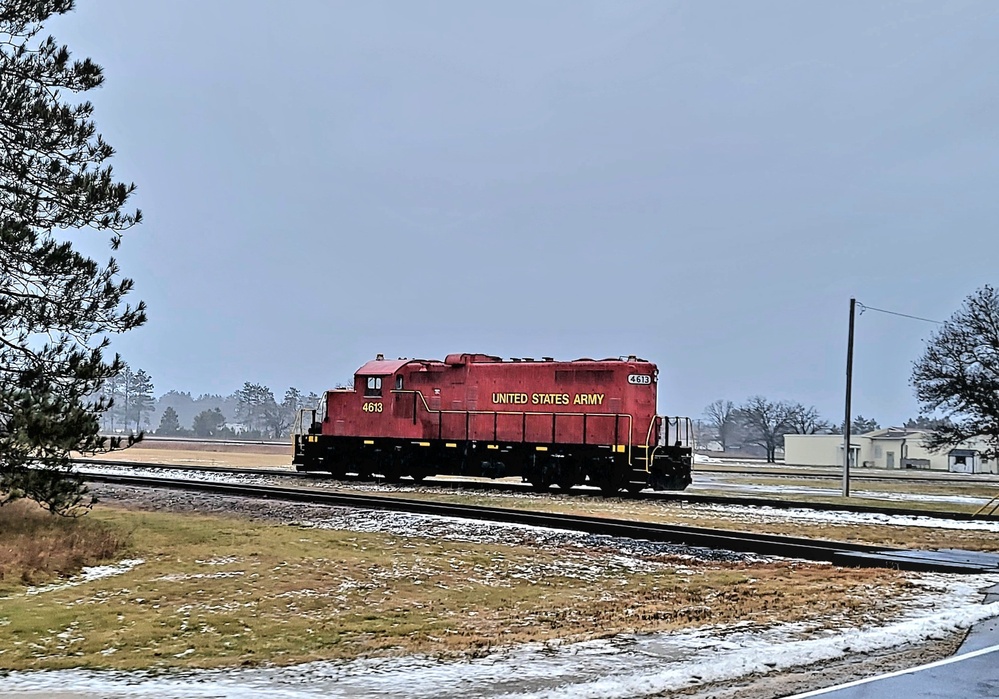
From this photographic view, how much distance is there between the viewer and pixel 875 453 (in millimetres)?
93438

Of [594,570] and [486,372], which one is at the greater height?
[486,372]

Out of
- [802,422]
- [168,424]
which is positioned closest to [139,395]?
[168,424]

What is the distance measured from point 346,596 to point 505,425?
20.0 m

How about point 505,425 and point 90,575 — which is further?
point 505,425

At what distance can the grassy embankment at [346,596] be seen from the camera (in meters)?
9.80

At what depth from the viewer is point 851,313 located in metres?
34.8

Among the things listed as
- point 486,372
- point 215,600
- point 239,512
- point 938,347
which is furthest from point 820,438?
point 215,600

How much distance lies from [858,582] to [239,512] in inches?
541

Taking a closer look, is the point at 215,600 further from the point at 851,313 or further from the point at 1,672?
the point at 851,313

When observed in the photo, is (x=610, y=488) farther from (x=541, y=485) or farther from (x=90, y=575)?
(x=90, y=575)

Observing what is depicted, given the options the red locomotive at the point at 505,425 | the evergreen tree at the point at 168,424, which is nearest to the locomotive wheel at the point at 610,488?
the red locomotive at the point at 505,425

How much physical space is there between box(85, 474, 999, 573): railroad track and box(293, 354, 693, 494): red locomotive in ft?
26.4

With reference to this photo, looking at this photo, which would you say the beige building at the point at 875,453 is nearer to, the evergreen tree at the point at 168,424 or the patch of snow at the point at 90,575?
the patch of snow at the point at 90,575

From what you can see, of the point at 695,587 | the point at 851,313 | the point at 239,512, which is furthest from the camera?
the point at 851,313
